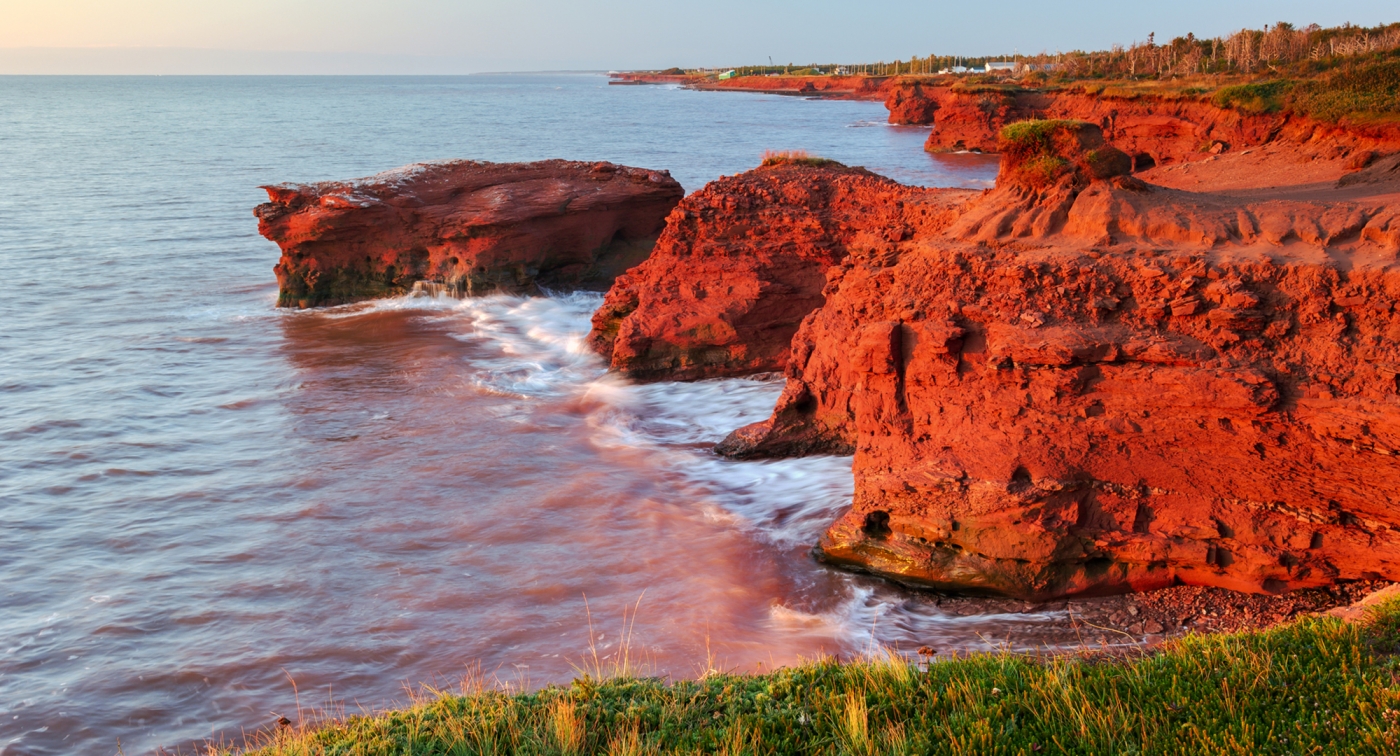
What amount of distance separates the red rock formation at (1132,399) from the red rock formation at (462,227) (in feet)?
42.0

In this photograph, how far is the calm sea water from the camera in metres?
7.26

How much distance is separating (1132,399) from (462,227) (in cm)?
1580

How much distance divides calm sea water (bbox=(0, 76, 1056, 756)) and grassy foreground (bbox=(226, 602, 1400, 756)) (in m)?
1.71

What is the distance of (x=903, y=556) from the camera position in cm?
818

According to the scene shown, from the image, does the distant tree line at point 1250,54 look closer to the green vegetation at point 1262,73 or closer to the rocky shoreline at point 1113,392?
the green vegetation at point 1262,73

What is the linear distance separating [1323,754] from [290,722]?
6296 millimetres

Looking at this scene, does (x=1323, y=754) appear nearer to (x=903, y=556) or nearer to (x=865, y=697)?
(x=865, y=697)

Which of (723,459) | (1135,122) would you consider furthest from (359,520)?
(1135,122)

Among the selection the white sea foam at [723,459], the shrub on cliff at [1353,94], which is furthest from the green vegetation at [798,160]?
the shrub on cliff at [1353,94]

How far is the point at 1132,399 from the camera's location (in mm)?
7387

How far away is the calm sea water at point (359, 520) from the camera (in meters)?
7.26

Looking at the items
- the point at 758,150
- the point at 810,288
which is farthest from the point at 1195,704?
the point at 758,150

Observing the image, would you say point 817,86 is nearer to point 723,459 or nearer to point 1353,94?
point 1353,94

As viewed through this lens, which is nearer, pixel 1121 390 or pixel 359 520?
pixel 1121 390
